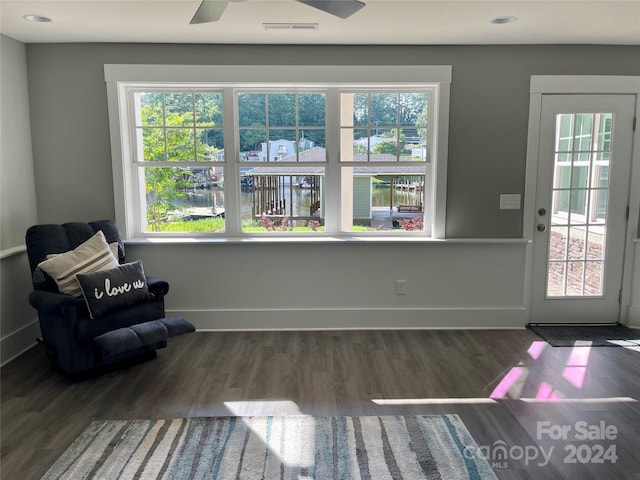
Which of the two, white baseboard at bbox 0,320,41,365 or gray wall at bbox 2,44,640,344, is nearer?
white baseboard at bbox 0,320,41,365

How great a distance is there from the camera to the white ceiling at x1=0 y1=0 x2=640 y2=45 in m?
2.87

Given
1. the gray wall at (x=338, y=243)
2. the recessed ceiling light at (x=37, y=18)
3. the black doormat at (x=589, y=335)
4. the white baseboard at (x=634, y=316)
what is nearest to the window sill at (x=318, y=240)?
the gray wall at (x=338, y=243)

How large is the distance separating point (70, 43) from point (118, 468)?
129 inches

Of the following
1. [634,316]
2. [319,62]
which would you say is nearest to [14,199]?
[319,62]

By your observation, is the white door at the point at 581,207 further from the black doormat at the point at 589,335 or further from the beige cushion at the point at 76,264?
the beige cushion at the point at 76,264

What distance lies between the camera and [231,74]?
3.82 meters

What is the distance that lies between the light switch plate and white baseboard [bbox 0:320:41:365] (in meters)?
4.01

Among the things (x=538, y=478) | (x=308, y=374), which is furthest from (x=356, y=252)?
(x=538, y=478)

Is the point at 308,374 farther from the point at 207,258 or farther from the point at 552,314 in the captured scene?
the point at 552,314

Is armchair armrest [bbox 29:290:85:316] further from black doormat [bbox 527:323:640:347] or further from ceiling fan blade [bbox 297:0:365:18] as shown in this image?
black doormat [bbox 527:323:640:347]

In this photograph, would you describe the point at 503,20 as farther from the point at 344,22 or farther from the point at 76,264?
the point at 76,264

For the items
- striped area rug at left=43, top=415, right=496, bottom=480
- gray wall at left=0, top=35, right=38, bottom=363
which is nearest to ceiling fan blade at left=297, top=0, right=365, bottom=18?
striped area rug at left=43, top=415, right=496, bottom=480

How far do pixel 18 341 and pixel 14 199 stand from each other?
110 centimetres

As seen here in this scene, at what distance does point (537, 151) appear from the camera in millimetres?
3951
